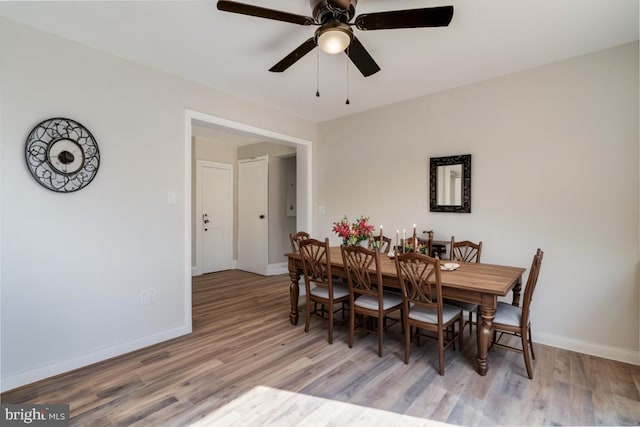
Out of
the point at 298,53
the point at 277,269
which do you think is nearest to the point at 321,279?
the point at 298,53

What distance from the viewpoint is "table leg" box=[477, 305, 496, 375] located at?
7.17 ft

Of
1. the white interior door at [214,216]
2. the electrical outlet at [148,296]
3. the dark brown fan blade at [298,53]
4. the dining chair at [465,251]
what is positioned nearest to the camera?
the dark brown fan blade at [298,53]

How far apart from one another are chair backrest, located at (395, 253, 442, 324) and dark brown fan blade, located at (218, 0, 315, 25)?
1.70 meters

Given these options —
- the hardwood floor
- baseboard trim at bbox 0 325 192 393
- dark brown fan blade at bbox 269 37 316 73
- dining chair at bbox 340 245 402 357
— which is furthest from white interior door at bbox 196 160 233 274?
dark brown fan blade at bbox 269 37 316 73

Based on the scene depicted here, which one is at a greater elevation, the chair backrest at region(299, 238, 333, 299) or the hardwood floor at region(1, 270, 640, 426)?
the chair backrest at region(299, 238, 333, 299)

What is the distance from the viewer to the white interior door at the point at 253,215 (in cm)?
572

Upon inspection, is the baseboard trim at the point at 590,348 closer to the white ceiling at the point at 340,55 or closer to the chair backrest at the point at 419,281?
the chair backrest at the point at 419,281

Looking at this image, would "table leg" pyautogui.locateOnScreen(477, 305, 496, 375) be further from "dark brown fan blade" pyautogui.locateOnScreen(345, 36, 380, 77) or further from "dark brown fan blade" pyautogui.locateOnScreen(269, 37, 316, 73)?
"dark brown fan blade" pyautogui.locateOnScreen(269, 37, 316, 73)

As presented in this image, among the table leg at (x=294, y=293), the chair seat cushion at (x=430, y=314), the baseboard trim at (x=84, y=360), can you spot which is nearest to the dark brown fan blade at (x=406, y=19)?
the chair seat cushion at (x=430, y=314)

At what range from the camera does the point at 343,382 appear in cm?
223

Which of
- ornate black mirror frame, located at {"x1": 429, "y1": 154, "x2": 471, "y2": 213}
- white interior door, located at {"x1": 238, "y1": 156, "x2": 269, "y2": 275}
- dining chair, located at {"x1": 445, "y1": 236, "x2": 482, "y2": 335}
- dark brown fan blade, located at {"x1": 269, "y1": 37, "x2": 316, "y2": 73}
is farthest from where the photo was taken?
white interior door, located at {"x1": 238, "y1": 156, "x2": 269, "y2": 275}

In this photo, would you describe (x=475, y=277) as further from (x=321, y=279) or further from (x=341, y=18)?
(x=341, y=18)

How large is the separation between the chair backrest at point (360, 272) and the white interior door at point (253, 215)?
10.5 feet

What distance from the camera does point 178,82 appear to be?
3.09 metres
